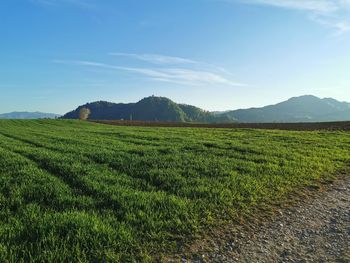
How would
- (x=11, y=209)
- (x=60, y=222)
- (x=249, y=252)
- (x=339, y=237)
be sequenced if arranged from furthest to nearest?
(x=11, y=209), (x=339, y=237), (x=60, y=222), (x=249, y=252)

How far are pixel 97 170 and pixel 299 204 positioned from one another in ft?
26.8

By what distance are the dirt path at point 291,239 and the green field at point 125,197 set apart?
871mm

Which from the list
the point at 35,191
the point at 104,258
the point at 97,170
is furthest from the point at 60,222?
the point at 97,170

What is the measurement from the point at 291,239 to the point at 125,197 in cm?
491

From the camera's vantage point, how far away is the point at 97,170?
1494 centimetres

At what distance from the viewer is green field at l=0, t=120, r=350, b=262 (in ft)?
25.3

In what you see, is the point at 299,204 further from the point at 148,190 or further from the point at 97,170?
the point at 97,170

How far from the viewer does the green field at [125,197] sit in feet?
25.3

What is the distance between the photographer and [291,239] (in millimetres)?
8852

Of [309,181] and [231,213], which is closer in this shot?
[231,213]

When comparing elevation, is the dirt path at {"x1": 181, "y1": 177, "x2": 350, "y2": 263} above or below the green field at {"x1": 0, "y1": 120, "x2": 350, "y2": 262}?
below

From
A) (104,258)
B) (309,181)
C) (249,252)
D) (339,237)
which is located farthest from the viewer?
(309,181)

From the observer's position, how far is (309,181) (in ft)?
48.6

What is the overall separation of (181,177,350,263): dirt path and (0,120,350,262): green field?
871 millimetres
